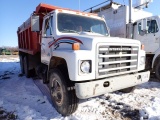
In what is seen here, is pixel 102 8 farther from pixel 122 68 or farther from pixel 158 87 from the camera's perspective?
pixel 122 68

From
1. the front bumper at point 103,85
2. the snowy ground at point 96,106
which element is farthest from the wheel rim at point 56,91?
the front bumper at point 103,85

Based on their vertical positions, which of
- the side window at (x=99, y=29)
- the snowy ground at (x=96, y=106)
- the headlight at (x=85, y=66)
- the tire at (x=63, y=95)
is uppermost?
the side window at (x=99, y=29)

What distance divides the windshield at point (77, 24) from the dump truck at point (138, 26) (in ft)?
6.53

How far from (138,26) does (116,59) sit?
410 centimetres

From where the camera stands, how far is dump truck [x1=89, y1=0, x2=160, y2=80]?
20.3 ft

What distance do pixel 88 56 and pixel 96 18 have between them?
241 cm

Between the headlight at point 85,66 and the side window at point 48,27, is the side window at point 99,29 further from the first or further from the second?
the headlight at point 85,66

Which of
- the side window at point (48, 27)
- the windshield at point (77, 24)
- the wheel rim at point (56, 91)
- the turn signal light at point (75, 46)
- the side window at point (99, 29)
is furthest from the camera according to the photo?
the side window at point (99, 29)

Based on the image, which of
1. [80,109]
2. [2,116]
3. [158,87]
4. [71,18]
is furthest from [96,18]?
[2,116]

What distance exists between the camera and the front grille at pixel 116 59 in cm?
323

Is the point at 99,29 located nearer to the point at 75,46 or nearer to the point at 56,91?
the point at 75,46

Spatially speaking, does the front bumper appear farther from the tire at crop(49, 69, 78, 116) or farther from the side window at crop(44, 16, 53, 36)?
the side window at crop(44, 16, 53, 36)

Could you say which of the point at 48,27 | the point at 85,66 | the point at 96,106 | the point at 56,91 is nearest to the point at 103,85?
the point at 85,66

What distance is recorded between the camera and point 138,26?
6.95 m
